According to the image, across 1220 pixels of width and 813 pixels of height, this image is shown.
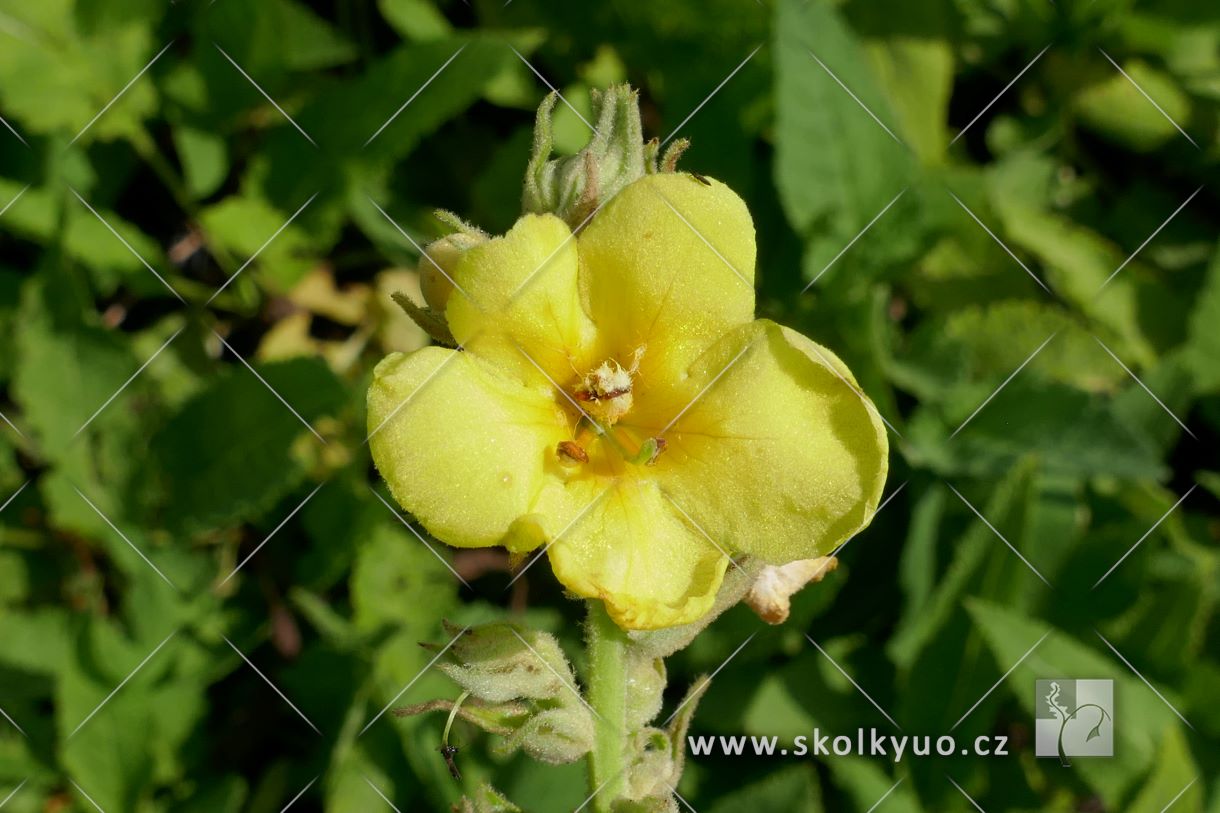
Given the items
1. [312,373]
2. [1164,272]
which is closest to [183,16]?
[312,373]

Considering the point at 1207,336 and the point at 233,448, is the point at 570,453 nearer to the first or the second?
the point at 233,448

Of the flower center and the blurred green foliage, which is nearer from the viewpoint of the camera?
the flower center

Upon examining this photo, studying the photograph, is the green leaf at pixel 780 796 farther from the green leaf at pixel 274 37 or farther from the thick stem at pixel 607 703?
the green leaf at pixel 274 37

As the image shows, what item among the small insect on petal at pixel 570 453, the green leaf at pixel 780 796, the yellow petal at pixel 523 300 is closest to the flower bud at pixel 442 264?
the yellow petal at pixel 523 300

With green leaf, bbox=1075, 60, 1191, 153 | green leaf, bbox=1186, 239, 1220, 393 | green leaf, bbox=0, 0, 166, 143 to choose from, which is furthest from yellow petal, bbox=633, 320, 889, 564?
green leaf, bbox=1075, 60, 1191, 153

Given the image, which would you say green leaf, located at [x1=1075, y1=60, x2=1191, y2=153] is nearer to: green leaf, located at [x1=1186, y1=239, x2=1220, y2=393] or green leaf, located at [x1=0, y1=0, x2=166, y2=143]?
green leaf, located at [x1=1186, y1=239, x2=1220, y2=393]

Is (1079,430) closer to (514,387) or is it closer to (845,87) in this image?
(845,87)
